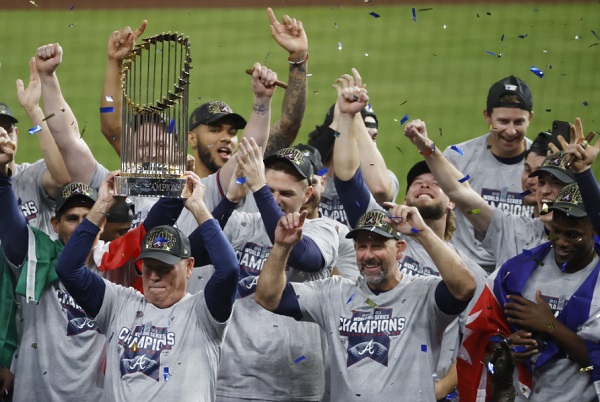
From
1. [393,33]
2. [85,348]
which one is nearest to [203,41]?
[393,33]

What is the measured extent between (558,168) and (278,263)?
1710mm

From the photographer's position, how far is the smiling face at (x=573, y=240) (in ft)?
18.9

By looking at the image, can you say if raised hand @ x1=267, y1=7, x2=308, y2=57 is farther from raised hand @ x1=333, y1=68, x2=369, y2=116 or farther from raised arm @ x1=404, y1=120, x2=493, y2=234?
raised arm @ x1=404, y1=120, x2=493, y2=234

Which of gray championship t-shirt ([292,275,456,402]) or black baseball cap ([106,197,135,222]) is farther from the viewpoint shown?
black baseball cap ([106,197,135,222])

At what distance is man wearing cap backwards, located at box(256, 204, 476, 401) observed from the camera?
219 inches

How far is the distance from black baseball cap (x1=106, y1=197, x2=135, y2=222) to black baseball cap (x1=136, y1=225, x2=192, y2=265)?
0.73 meters

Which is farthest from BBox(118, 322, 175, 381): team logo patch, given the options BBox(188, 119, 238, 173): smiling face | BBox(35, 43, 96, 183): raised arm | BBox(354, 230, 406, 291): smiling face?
BBox(188, 119, 238, 173): smiling face

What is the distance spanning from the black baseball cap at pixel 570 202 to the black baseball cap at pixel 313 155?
58.5 inches

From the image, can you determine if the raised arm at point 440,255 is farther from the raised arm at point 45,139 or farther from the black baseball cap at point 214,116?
the raised arm at point 45,139

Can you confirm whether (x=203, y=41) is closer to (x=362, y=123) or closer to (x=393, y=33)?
(x=393, y=33)

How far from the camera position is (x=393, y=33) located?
1509cm

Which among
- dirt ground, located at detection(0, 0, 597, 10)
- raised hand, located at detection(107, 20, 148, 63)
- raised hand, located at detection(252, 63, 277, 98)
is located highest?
dirt ground, located at detection(0, 0, 597, 10)

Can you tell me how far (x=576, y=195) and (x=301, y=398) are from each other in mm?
1800

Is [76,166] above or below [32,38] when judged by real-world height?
below
